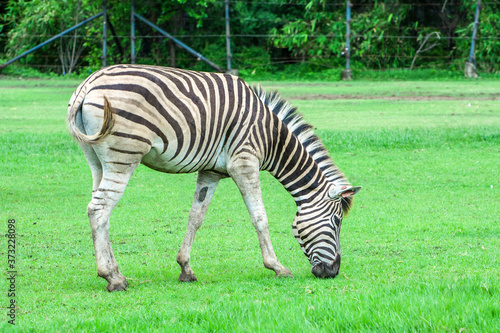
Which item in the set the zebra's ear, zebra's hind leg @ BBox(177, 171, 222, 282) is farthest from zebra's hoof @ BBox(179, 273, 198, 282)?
the zebra's ear

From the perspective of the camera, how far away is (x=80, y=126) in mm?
5320

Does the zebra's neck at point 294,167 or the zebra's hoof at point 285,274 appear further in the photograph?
the zebra's neck at point 294,167

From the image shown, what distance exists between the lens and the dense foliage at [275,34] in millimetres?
28031

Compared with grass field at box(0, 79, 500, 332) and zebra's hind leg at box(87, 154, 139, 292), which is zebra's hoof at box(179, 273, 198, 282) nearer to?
grass field at box(0, 79, 500, 332)

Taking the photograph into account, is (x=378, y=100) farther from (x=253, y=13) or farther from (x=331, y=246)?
(x=331, y=246)

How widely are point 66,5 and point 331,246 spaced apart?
91.1 ft

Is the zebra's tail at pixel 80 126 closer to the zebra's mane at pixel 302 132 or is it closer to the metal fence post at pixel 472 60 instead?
the zebra's mane at pixel 302 132

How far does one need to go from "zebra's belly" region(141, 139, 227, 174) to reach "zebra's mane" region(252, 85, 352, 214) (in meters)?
0.75

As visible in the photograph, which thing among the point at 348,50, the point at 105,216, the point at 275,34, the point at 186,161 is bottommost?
the point at 105,216

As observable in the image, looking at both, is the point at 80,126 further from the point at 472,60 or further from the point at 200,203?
the point at 472,60

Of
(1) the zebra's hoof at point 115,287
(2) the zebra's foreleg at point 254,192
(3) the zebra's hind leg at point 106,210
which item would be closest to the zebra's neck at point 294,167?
(2) the zebra's foreleg at point 254,192

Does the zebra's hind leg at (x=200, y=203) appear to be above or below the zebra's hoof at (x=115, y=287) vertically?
above

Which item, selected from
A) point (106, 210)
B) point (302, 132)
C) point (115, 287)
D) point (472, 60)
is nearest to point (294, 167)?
point (302, 132)

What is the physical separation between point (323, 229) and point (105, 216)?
1946 millimetres
